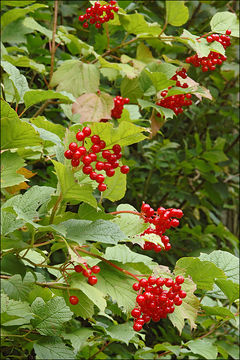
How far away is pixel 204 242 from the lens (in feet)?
8.00

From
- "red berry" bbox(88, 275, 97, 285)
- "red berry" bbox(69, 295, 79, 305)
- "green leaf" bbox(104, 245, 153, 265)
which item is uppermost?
"red berry" bbox(88, 275, 97, 285)

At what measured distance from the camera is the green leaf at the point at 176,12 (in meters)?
1.57

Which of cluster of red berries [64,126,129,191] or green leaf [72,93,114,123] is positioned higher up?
cluster of red berries [64,126,129,191]

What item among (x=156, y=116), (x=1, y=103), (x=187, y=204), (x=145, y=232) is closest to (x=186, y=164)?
(x=187, y=204)

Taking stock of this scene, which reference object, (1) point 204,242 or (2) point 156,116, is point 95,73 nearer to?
(2) point 156,116

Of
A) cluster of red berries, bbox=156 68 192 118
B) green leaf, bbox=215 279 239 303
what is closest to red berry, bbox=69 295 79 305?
green leaf, bbox=215 279 239 303

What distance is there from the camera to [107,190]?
100 centimetres

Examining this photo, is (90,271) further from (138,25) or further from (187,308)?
(138,25)

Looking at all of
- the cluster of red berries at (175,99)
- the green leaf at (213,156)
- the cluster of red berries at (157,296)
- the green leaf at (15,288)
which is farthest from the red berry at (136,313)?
the green leaf at (213,156)

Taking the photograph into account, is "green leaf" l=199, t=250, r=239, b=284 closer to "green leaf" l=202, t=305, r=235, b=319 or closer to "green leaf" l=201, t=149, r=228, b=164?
"green leaf" l=202, t=305, r=235, b=319

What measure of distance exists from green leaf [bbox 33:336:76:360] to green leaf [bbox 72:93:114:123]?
0.65 m

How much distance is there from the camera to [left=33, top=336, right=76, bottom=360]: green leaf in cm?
90

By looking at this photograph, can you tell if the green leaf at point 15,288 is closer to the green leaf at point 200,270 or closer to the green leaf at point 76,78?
the green leaf at point 200,270

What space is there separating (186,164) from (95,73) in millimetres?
1013
